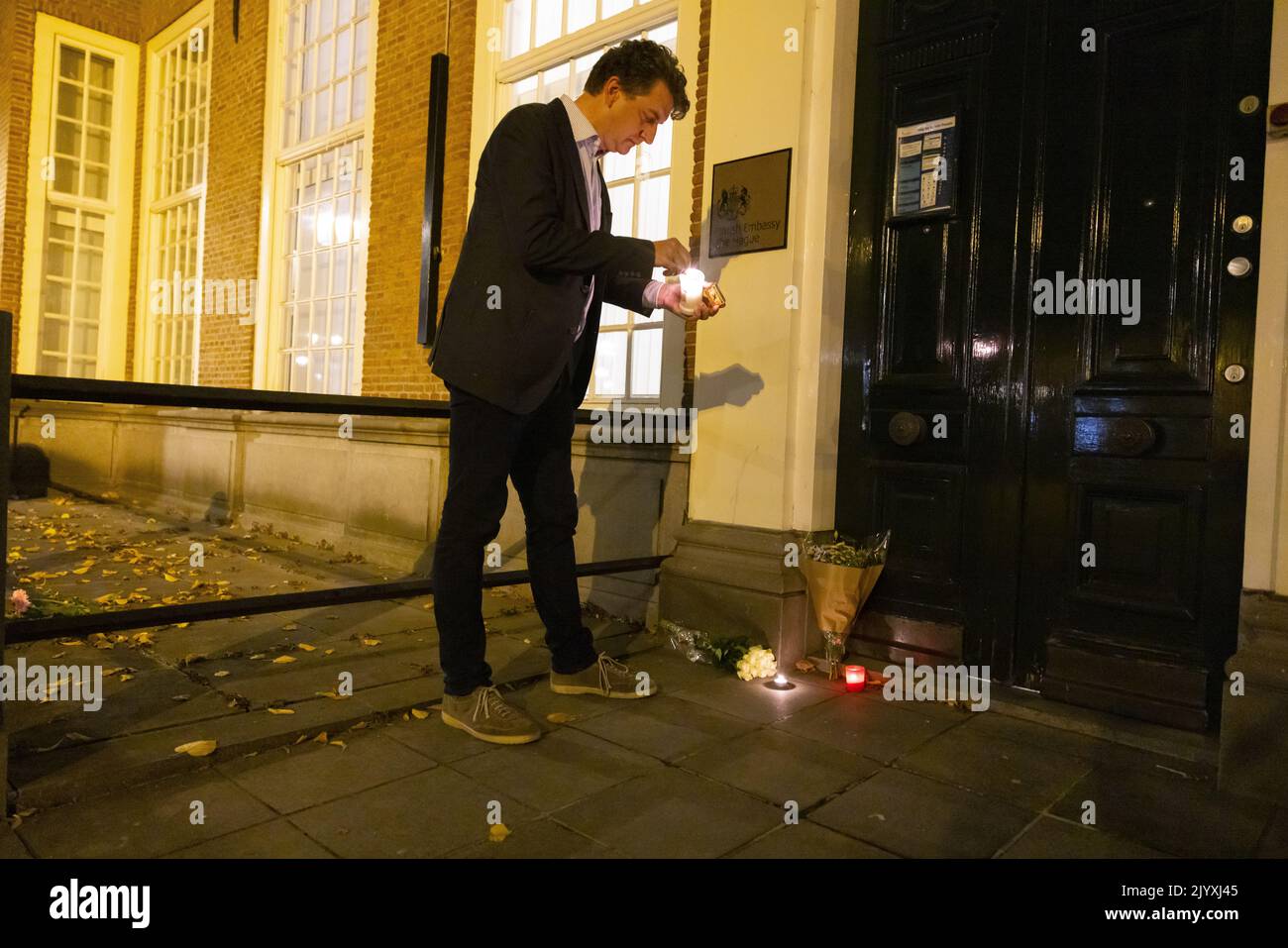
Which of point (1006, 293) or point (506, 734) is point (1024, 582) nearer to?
point (1006, 293)

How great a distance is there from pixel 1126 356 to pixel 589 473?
3.00m

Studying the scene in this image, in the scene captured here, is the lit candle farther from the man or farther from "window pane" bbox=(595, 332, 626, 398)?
"window pane" bbox=(595, 332, 626, 398)

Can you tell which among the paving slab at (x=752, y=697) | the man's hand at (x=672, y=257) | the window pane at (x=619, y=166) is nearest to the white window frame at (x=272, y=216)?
the window pane at (x=619, y=166)

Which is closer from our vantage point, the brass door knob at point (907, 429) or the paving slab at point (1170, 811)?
the paving slab at point (1170, 811)

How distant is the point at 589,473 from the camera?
5168 millimetres

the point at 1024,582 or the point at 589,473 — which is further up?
the point at 589,473

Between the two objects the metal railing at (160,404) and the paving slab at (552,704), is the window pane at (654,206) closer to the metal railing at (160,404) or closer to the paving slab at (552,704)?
the metal railing at (160,404)

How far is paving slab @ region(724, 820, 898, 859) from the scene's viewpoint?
209cm

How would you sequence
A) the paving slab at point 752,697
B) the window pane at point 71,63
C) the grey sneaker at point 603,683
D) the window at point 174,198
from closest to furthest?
the paving slab at point 752,697 → the grey sneaker at point 603,683 → the window at point 174,198 → the window pane at point 71,63

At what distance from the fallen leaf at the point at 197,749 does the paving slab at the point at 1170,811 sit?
8.35 feet

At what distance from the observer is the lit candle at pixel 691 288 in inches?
118

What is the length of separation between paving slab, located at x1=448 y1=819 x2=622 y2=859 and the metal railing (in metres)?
1.01

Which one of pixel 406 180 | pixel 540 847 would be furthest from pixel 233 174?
pixel 540 847
